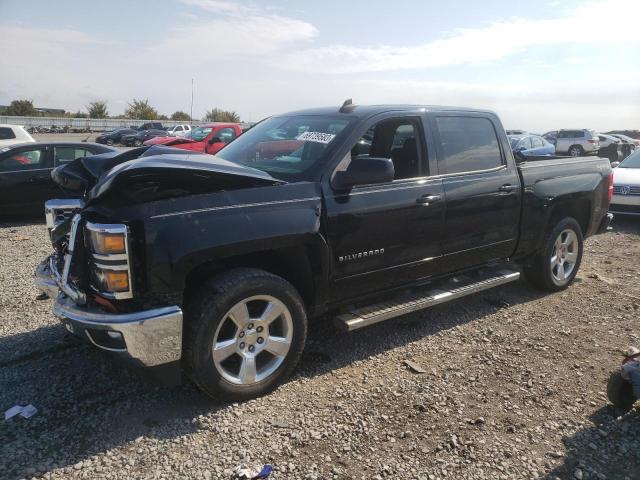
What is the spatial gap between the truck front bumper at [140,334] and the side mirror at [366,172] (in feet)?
4.73

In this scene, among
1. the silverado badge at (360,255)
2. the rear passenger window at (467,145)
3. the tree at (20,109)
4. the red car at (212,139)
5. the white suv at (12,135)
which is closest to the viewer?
the silverado badge at (360,255)

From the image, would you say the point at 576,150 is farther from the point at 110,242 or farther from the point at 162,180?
the point at 110,242

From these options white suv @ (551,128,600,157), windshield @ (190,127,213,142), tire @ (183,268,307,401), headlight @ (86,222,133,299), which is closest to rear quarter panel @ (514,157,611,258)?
tire @ (183,268,307,401)

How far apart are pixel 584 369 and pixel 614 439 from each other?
3.08ft

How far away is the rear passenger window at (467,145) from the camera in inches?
172

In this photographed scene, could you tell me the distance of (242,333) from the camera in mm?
3219

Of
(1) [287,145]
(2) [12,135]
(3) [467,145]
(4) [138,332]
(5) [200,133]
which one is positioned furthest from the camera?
(5) [200,133]

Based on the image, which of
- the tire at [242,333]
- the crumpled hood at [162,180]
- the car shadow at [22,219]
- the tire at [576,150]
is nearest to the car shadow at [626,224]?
the tire at [242,333]

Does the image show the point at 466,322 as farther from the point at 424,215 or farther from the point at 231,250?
the point at 231,250

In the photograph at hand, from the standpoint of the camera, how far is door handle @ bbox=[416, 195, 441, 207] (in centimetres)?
402

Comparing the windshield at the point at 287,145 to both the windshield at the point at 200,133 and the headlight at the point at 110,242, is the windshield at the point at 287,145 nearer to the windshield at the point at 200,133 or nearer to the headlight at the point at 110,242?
the headlight at the point at 110,242

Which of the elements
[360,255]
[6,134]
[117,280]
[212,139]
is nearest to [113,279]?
[117,280]

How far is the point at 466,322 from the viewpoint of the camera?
4.73 meters

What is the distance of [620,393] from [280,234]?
2.39m
